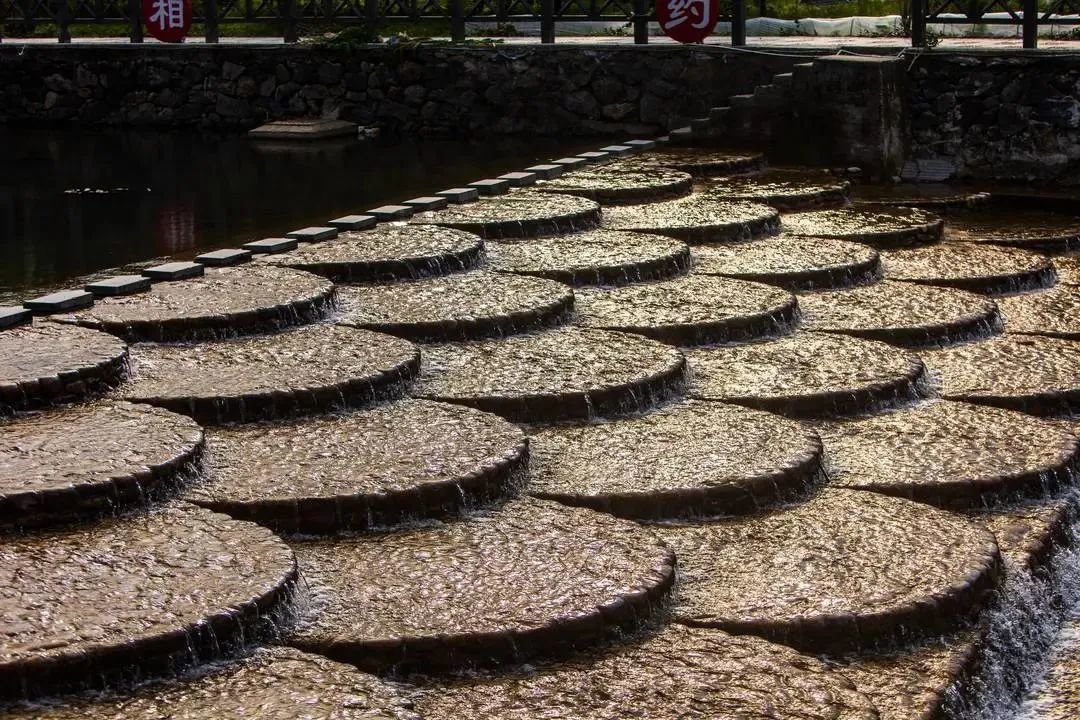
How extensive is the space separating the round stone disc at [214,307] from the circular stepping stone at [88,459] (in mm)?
1109

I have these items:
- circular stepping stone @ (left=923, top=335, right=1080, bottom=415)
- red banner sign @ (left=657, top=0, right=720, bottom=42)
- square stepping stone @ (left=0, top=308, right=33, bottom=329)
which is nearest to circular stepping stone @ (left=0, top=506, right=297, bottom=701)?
square stepping stone @ (left=0, top=308, right=33, bottom=329)

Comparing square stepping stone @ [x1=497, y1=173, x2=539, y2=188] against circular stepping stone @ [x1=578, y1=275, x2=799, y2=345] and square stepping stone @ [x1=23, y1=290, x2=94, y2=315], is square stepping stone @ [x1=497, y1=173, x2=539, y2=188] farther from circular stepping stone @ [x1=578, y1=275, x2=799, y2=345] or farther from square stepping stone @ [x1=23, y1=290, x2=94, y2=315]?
square stepping stone @ [x1=23, y1=290, x2=94, y2=315]

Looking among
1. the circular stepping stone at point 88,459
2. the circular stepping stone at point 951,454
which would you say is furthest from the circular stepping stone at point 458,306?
the circular stepping stone at point 88,459

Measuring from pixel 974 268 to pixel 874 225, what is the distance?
1255 millimetres

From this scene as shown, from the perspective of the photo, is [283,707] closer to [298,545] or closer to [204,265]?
[298,545]

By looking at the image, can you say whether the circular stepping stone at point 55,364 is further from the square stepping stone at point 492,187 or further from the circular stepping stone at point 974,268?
A: the square stepping stone at point 492,187

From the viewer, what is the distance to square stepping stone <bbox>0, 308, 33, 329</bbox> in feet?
21.5

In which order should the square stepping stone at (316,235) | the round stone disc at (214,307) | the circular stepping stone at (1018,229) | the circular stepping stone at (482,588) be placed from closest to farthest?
1. the circular stepping stone at (482,588)
2. the round stone disc at (214,307)
3. the square stepping stone at (316,235)
4. the circular stepping stone at (1018,229)

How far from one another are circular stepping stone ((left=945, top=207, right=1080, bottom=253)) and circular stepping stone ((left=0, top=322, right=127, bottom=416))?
244 inches

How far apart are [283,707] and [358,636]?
44 centimetres

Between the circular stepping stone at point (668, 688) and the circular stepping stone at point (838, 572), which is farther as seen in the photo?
the circular stepping stone at point (838, 572)

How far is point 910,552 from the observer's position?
4.95 m

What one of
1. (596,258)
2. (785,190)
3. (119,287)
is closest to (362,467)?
(119,287)

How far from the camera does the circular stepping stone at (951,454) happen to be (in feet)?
18.3
